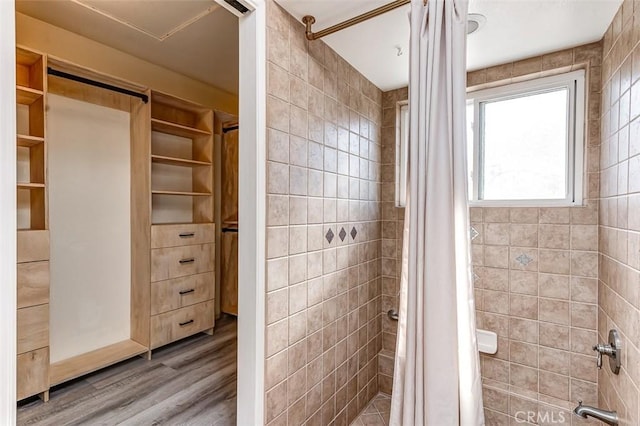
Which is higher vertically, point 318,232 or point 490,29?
point 490,29

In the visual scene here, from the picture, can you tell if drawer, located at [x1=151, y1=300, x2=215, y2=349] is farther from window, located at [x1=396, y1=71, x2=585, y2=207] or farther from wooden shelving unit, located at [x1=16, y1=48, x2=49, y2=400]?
window, located at [x1=396, y1=71, x2=585, y2=207]

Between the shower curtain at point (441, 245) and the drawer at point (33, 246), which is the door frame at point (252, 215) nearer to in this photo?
the shower curtain at point (441, 245)

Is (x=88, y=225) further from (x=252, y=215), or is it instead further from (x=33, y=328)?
(x=252, y=215)

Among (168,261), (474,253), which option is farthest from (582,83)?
(168,261)

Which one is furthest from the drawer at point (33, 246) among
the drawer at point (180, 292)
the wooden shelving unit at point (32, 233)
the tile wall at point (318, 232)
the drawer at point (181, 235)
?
the tile wall at point (318, 232)

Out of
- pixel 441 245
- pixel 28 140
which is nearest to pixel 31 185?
pixel 28 140

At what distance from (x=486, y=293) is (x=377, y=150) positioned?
46.6 inches

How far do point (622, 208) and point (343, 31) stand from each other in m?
1.45

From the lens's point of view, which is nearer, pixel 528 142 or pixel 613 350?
pixel 613 350

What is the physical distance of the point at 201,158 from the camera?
10.0 ft

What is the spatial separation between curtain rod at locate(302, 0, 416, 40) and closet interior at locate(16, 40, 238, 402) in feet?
5.39

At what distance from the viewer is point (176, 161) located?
2.79 metres

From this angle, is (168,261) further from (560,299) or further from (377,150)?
(560,299)

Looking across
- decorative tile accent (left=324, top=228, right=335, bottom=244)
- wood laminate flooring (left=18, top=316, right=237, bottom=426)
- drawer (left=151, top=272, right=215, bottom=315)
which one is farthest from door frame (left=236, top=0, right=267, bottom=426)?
drawer (left=151, top=272, right=215, bottom=315)
